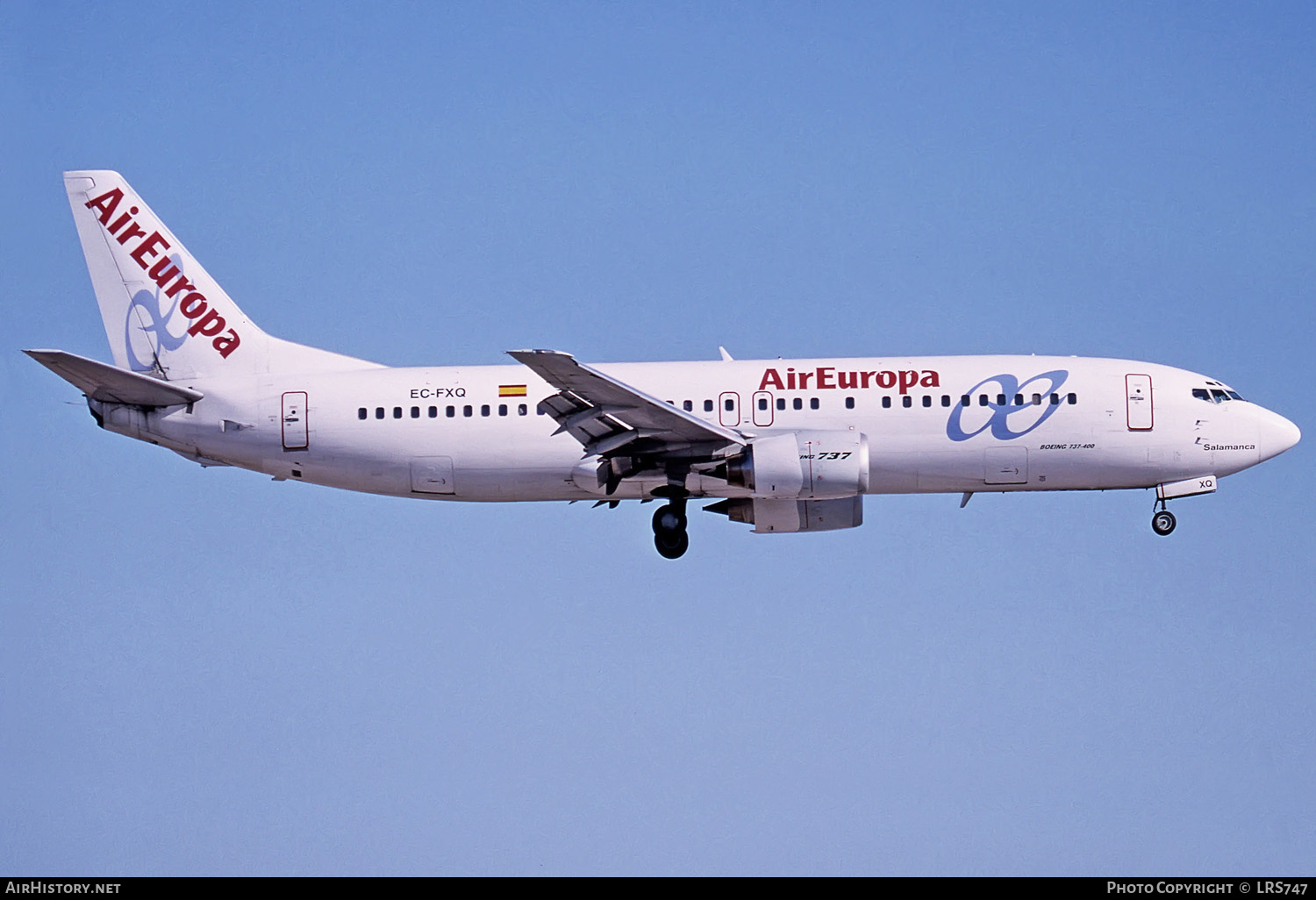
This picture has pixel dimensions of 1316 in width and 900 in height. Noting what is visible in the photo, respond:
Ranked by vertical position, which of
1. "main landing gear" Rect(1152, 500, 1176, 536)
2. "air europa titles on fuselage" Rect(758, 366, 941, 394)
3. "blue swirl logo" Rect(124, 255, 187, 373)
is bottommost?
"main landing gear" Rect(1152, 500, 1176, 536)

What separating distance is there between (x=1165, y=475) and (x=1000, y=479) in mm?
4092

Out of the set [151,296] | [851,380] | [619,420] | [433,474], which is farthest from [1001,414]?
[151,296]

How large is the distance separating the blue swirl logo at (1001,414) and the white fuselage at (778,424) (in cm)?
3

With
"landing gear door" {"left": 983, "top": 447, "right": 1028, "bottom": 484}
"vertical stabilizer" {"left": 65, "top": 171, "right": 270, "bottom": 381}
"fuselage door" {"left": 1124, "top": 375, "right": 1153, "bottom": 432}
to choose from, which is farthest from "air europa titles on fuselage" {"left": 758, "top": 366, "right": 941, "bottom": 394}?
"vertical stabilizer" {"left": 65, "top": 171, "right": 270, "bottom": 381}

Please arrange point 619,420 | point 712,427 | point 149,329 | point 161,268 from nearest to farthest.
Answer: point 712,427 < point 619,420 < point 149,329 < point 161,268

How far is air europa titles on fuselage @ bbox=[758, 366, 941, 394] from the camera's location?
4119 centimetres

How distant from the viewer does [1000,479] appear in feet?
135

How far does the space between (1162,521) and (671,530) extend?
12187 mm

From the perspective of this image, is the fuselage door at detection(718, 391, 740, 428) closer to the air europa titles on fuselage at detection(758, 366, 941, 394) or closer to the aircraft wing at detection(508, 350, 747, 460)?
the aircraft wing at detection(508, 350, 747, 460)

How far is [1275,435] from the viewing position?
137 ft

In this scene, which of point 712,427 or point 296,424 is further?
point 296,424

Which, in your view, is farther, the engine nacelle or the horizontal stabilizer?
the horizontal stabilizer

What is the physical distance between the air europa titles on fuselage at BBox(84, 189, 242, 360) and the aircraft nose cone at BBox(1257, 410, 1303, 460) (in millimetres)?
26234

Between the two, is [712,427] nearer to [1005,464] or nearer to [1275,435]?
[1005,464]
